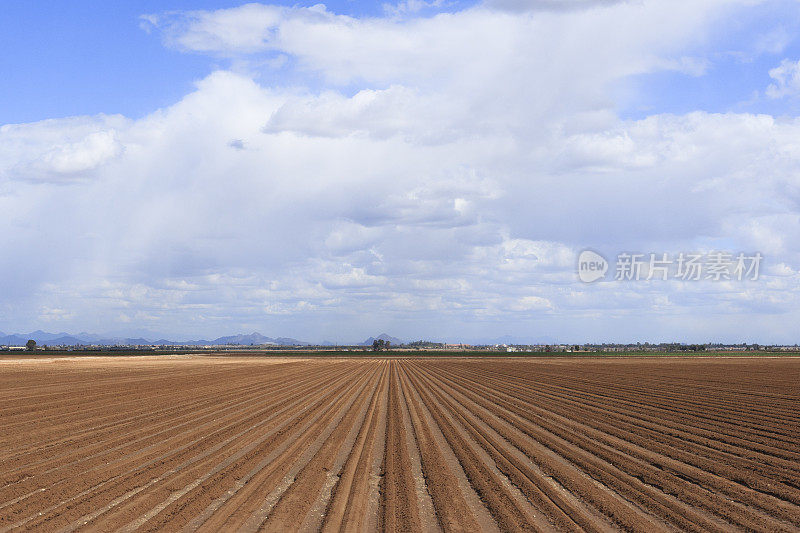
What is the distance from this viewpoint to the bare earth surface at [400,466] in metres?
9.41

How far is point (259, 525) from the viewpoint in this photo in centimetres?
888

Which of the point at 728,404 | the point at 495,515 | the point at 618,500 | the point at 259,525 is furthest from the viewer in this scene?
the point at 728,404

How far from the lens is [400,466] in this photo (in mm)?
13180

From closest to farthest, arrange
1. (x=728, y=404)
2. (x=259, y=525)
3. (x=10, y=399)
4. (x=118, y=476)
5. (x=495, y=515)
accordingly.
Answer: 1. (x=259, y=525)
2. (x=495, y=515)
3. (x=118, y=476)
4. (x=728, y=404)
5. (x=10, y=399)

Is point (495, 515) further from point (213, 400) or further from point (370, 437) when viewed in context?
point (213, 400)

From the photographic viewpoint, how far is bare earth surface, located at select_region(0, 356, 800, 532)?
370 inches

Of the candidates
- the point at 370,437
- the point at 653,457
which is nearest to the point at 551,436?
the point at 653,457

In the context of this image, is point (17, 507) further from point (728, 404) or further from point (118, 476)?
point (728, 404)

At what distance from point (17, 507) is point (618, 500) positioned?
368 inches

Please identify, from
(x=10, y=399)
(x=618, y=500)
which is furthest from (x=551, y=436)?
(x=10, y=399)

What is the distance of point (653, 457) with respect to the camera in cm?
1421

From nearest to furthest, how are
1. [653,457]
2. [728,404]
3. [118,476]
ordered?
[118,476] < [653,457] < [728,404]

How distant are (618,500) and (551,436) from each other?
699 cm

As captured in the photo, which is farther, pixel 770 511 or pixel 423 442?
pixel 423 442
